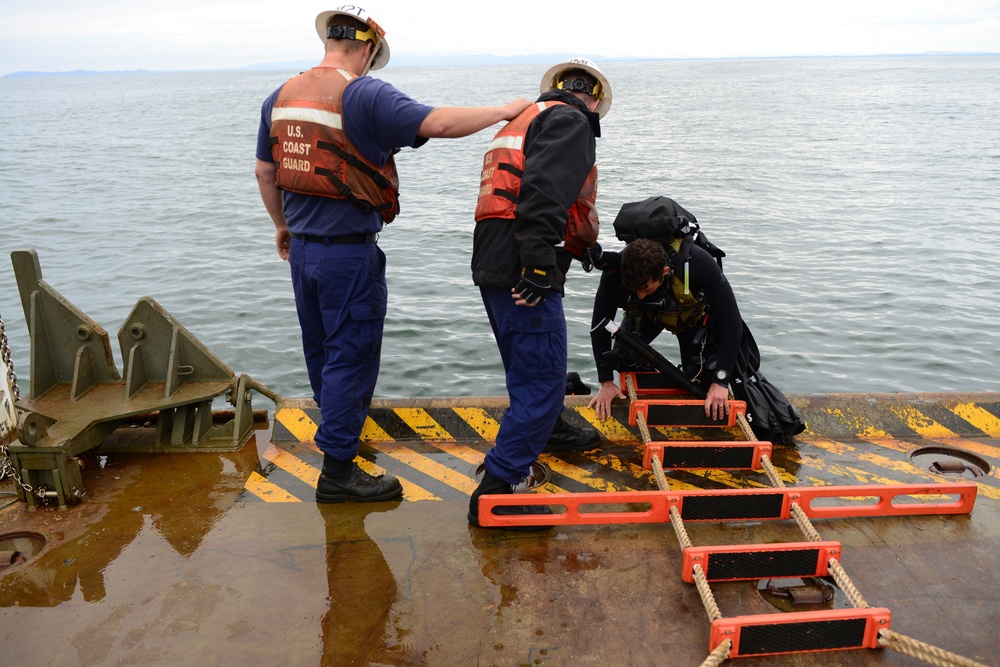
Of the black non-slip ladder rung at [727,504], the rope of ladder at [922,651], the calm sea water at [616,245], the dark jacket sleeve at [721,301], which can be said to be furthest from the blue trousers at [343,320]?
the calm sea water at [616,245]

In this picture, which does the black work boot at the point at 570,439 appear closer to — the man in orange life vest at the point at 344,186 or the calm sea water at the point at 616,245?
the man in orange life vest at the point at 344,186

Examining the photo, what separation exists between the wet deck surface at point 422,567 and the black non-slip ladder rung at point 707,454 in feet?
0.23

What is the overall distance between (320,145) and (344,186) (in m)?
0.20

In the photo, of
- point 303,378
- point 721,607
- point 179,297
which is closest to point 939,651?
point 721,607

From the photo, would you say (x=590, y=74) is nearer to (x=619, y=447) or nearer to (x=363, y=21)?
(x=363, y=21)

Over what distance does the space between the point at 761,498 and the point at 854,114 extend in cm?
4086

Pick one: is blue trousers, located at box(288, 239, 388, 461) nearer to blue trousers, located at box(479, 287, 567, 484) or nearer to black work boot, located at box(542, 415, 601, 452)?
blue trousers, located at box(479, 287, 567, 484)

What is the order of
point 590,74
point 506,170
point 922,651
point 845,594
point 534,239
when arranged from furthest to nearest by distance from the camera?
point 590,74 < point 506,170 < point 534,239 < point 845,594 < point 922,651

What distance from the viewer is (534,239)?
3.19 metres

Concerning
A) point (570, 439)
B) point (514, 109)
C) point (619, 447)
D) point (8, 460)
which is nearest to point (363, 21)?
point (514, 109)

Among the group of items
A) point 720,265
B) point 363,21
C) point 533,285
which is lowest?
point 720,265

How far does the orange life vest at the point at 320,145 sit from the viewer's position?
338cm

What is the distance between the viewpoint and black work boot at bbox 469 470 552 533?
3.56m

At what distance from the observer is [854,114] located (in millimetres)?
39031
